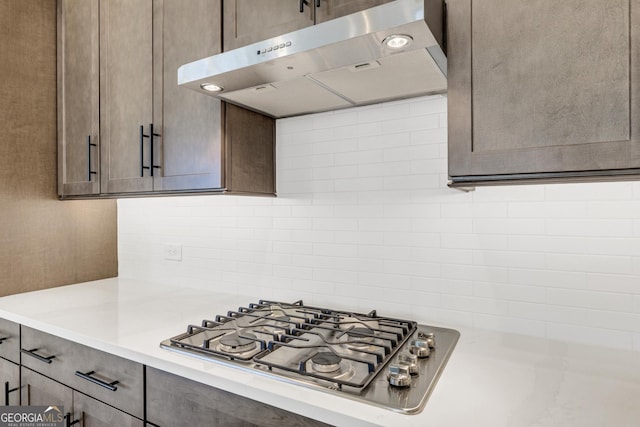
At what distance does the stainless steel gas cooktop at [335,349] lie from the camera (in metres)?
0.90

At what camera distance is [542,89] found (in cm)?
90

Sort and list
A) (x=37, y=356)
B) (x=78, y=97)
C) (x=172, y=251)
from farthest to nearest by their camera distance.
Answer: (x=172, y=251) < (x=78, y=97) < (x=37, y=356)

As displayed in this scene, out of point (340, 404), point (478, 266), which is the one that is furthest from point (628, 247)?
point (340, 404)

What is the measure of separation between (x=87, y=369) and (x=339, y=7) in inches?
58.8

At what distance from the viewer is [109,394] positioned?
4.09ft

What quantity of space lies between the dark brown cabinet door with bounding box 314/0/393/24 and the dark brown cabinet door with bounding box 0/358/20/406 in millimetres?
1862

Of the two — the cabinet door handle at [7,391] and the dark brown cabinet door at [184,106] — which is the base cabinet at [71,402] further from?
the dark brown cabinet door at [184,106]

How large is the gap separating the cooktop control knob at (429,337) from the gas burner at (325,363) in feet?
1.01

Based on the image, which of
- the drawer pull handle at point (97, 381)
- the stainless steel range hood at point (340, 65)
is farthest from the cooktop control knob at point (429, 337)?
the drawer pull handle at point (97, 381)

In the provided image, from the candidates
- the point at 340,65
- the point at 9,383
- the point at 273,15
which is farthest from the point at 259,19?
the point at 9,383

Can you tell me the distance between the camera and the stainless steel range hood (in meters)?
0.96

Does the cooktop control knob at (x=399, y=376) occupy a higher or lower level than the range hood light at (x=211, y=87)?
lower

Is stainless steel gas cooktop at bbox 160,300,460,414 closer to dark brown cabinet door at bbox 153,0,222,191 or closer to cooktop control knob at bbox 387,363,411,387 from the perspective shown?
cooktop control knob at bbox 387,363,411,387

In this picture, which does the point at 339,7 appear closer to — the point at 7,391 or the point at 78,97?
the point at 78,97
